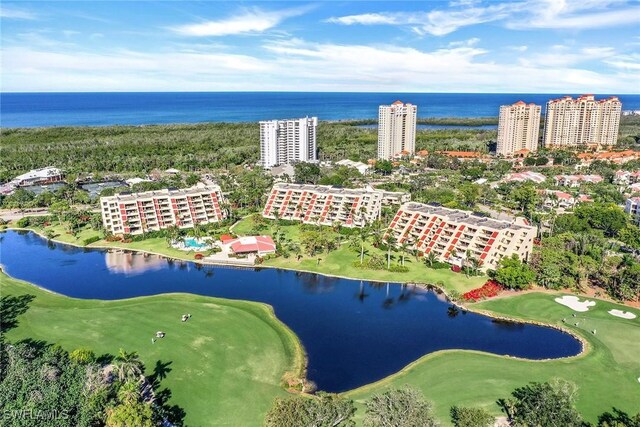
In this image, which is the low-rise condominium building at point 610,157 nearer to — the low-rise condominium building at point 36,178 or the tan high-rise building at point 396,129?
the tan high-rise building at point 396,129

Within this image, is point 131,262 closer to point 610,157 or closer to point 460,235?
point 460,235

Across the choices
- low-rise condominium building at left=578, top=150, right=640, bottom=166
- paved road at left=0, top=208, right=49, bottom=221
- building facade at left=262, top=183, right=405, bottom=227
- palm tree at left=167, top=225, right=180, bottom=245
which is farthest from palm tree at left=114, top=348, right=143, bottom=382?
low-rise condominium building at left=578, top=150, right=640, bottom=166

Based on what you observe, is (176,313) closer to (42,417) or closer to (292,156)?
(42,417)

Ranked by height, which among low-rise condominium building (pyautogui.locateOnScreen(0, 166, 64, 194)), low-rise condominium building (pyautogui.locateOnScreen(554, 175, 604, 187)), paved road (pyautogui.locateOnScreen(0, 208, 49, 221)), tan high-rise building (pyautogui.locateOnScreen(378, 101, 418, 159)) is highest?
tan high-rise building (pyautogui.locateOnScreen(378, 101, 418, 159))

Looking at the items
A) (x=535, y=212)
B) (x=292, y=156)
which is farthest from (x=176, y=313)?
(x=292, y=156)

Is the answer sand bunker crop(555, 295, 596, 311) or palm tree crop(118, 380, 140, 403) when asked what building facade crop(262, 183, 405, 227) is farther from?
palm tree crop(118, 380, 140, 403)

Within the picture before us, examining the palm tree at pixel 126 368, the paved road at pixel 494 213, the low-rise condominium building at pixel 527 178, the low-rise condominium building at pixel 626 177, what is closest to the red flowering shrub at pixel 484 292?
the paved road at pixel 494 213

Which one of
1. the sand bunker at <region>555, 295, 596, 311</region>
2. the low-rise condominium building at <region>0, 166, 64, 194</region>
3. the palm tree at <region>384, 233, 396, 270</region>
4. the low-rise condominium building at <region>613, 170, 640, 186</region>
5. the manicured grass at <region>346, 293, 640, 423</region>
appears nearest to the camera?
the manicured grass at <region>346, 293, 640, 423</region>

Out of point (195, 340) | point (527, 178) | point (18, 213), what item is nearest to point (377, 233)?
point (195, 340)
